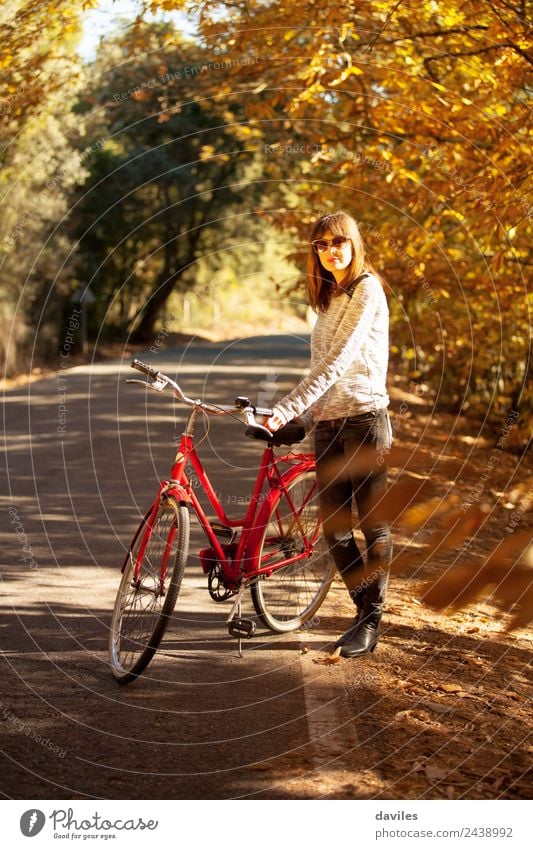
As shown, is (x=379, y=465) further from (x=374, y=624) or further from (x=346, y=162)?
(x=346, y=162)

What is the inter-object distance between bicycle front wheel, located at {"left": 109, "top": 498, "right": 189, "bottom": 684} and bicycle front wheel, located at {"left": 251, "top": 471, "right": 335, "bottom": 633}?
57 cm

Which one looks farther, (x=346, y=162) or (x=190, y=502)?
(x=346, y=162)

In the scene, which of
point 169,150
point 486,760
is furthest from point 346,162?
point 169,150

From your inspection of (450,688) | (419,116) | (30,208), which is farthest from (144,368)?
(30,208)

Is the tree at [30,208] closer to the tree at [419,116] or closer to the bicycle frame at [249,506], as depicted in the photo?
the tree at [419,116]

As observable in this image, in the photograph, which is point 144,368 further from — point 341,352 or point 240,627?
point 240,627

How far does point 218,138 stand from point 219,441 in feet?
71.2

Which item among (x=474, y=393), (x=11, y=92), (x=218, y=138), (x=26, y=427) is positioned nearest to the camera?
(x=11, y=92)

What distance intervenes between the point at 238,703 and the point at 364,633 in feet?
2.99

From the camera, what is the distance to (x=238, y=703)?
4875 mm

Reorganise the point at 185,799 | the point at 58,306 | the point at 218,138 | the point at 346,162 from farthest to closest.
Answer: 1. the point at 218,138
2. the point at 58,306
3. the point at 346,162
4. the point at 185,799

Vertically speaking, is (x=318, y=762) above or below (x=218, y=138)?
below

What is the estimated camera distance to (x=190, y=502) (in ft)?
16.9

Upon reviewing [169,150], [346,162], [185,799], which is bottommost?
[185,799]
